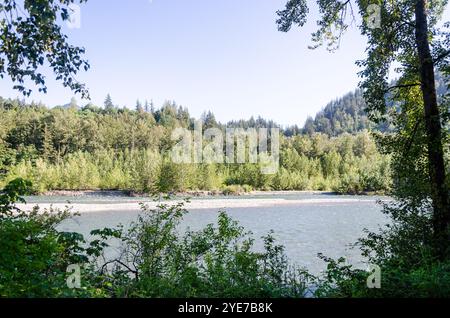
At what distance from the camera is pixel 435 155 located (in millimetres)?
7039

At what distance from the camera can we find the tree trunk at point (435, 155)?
6879 mm

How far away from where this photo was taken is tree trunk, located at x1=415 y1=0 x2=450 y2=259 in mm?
6879

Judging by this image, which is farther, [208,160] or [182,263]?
[208,160]

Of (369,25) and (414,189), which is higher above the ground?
(369,25)

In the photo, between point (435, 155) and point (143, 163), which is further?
point (143, 163)

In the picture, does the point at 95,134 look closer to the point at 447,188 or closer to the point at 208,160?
the point at 208,160

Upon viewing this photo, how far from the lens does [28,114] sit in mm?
104875

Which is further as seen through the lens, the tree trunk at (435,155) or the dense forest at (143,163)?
the dense forest at (143,163)

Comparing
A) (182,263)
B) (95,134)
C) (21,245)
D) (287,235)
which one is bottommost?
(287,235)

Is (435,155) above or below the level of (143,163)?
below

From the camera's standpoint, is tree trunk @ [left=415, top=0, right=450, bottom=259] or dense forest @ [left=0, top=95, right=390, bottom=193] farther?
dense forest @ [left=0, top=95, right=390, bottom=193]
